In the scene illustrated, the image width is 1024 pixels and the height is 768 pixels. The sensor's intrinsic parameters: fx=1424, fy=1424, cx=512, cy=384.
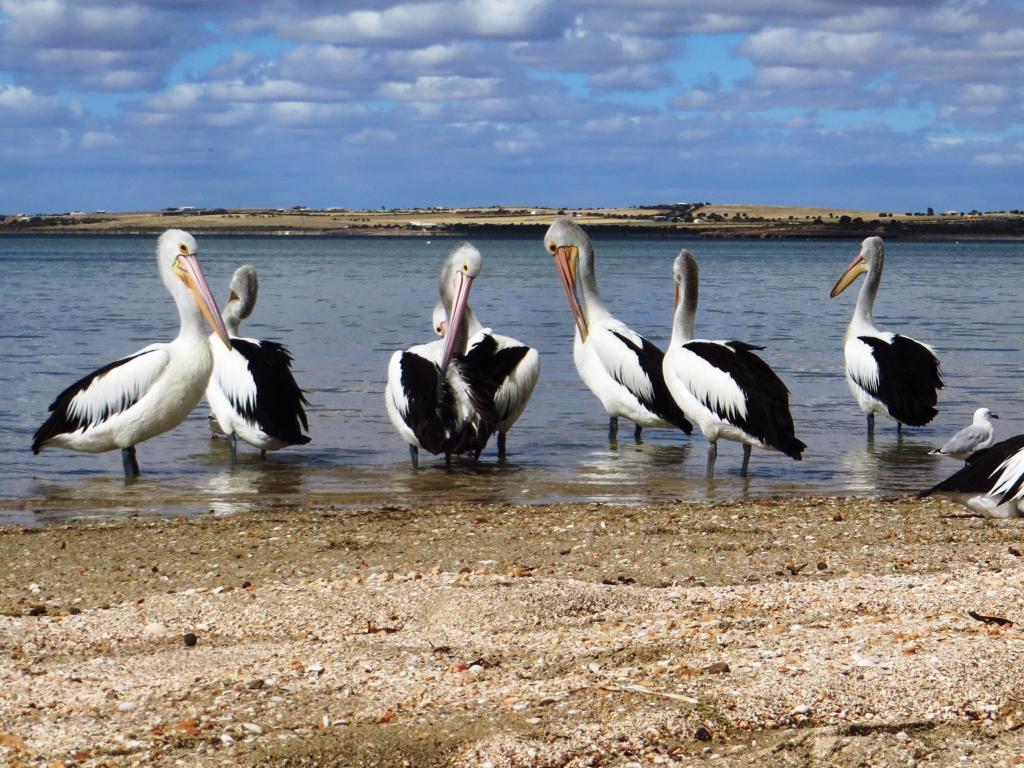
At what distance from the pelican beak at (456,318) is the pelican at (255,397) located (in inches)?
40.7

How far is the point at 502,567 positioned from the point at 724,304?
22.5 m

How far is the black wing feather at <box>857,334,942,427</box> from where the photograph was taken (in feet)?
34.9

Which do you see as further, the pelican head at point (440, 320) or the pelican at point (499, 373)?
the pelican head at point (440, 320)

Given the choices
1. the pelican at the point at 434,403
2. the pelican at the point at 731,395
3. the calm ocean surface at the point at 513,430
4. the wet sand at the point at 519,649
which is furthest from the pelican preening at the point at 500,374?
the wet sand at the point at 519,649

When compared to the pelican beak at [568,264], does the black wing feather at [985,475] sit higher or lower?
lower

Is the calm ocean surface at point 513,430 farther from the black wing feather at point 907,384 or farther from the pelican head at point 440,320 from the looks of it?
the pelican head at point 440,320

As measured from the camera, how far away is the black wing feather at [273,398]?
361 inches

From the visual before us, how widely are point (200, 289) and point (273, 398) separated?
85cm

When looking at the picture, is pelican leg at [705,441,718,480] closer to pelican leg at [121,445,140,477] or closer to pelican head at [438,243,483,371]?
pelican head at [438,243,483,371]

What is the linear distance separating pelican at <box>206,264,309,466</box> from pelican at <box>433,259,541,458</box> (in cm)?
120

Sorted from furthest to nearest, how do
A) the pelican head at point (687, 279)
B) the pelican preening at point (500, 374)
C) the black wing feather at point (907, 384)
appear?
the black wing feather at point (907, 384) < the pelican head at point (687, 279) < the pelican preening at point (500, 374)

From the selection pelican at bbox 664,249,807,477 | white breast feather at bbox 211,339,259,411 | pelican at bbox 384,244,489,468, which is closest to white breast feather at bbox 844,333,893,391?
pelican at bbox 664,249,807,477

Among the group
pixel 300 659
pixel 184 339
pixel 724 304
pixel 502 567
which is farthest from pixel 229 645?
pixel 724 304

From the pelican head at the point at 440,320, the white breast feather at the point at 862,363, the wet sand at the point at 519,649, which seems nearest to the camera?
the wet sand at the point at 519,649
